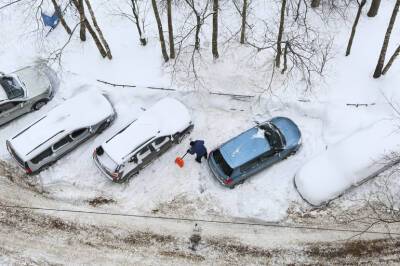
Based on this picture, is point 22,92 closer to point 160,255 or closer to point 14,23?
point 14,23

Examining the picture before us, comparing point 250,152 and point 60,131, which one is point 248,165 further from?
point 60,131

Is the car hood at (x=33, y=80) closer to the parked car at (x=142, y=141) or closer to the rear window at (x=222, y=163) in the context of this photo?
the parked car at (x=142, y=141)

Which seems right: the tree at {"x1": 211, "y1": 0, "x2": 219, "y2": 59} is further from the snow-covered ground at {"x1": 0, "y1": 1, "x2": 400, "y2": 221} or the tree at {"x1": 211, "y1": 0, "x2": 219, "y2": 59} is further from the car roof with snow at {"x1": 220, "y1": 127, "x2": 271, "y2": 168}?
the car roof with snow at {"x1": 220, "y1": 127, "x2": 271, "y2": 168}

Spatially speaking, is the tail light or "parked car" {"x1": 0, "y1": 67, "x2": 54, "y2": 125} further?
"parked car" {"x1": 0, "y1": 67, "x2": 54, "y2": 125}

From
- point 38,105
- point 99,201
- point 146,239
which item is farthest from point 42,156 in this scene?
point 146,239

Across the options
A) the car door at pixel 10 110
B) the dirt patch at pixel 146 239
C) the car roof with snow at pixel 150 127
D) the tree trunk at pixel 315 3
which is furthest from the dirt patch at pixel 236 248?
the tree trunk at pixel 315 3

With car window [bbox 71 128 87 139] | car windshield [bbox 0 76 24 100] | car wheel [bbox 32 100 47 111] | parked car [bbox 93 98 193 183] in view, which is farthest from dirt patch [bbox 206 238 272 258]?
car windshield [bbox 0 76 24 100]

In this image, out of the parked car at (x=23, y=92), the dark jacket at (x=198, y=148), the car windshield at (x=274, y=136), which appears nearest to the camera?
the car windshield at (x=274, y=136)
